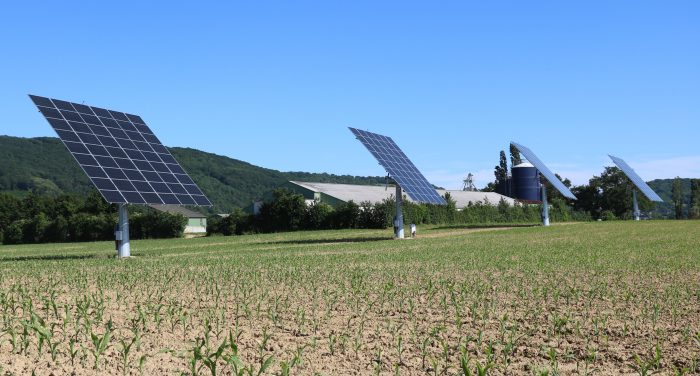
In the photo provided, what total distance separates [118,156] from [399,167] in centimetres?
1821

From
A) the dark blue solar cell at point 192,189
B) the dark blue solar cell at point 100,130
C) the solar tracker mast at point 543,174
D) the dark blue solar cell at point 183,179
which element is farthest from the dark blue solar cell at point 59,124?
the solar tracker mast at point 543,174

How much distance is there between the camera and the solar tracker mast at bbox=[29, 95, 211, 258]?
25031 mm

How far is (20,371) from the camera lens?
7.32m

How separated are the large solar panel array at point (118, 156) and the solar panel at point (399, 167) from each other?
12975mm

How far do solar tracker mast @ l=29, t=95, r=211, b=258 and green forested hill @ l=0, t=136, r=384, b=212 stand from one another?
125546 mm

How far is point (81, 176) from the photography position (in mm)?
171750

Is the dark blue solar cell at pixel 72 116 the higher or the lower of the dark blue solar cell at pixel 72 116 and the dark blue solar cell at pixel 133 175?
the higher

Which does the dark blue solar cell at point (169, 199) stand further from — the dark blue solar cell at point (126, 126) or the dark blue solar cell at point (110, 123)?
the dark blue solar cell at point (126, 126)

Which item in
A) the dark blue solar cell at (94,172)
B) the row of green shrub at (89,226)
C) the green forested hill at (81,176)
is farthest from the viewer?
the green forested hill at (81,176)

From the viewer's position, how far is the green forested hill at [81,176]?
161 metres

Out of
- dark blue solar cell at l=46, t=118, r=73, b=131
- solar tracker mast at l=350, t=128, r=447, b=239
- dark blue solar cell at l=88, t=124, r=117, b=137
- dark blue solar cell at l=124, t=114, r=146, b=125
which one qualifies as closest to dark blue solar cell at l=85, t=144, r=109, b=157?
dark blue solar cell at l=46, t=118, r=73, b=131

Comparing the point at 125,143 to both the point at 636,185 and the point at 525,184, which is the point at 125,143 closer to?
the point at 636,185

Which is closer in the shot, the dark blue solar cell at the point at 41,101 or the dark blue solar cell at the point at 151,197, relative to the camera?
the dark blue solar cell at the point at 151,197

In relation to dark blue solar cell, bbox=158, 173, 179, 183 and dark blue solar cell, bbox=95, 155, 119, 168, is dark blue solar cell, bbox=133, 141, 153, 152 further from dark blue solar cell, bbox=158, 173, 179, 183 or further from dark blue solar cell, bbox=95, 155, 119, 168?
dark blue solar cell, bbox=95, 155, 119, 168
